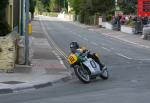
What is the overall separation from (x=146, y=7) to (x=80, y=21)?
47.5 metres

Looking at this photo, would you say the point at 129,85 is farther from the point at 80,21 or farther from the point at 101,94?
the point at 80,21

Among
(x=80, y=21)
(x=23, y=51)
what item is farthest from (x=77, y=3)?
(x=23, y=51)

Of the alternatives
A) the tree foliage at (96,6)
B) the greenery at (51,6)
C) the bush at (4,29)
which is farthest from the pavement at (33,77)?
the greenery at (51,6)

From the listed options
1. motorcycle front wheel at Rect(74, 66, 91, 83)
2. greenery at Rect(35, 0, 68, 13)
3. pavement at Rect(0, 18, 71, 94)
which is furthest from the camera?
greenery at Rect(35, 0, 68, 13)

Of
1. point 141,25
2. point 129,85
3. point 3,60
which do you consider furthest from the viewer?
point 141,25

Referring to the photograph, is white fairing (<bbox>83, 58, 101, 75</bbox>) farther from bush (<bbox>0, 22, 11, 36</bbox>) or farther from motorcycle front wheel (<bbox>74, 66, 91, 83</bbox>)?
bush (<bbox>0, 22, 11, 36</bbox>)

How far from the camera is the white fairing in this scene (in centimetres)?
1772

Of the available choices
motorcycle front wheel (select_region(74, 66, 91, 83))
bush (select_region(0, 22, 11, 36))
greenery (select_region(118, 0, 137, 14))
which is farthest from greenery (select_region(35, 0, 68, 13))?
motorcycle front wheel (select_region(74, 66, 91, 83))

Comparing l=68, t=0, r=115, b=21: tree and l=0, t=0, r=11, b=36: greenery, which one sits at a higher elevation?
l=0, t=0, r=11, b=36: greenery

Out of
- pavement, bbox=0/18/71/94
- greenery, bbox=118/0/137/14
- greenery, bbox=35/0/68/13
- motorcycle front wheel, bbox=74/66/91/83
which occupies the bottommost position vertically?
greenery, bbox=35/0/68/13

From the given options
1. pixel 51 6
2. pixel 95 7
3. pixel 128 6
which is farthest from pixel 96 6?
pixel 51 6

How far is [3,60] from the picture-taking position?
1955 centimetres

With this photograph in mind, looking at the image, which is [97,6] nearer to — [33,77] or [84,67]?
[33,77]

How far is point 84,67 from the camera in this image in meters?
17.8
